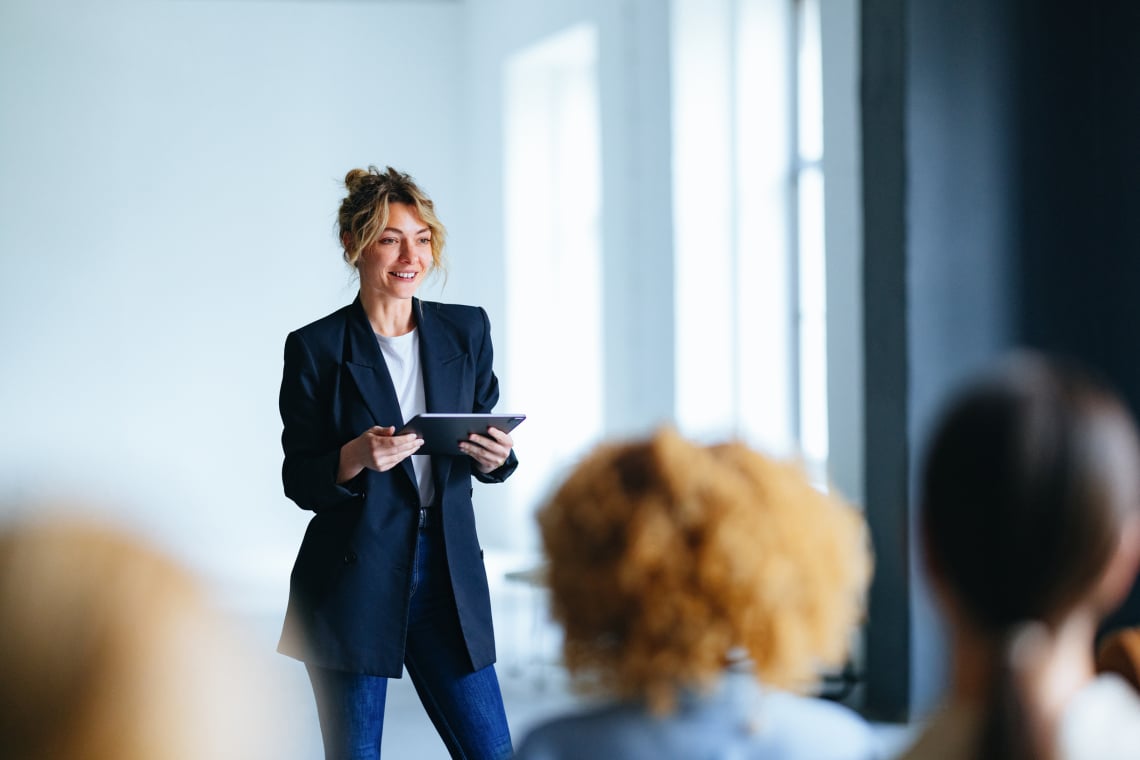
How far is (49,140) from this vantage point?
8.03m

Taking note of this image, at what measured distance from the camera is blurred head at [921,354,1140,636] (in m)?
0.89

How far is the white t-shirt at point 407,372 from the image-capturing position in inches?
92.0

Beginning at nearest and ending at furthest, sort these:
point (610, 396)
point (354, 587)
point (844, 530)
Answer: point (844, 530), point (354, 587), point (610, 396)

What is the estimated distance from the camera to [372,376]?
7.48ft

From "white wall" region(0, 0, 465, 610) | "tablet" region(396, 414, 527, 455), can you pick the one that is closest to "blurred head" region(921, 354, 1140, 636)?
"tablet" region(396, 414, 527, 455)

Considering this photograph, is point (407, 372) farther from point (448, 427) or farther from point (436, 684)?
point (436, 684)

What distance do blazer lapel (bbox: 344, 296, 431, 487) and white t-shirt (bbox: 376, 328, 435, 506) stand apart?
25 millimetres

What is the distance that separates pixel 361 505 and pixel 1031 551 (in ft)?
4.94

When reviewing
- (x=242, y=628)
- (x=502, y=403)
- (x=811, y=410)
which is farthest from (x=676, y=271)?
(x=242, y=628)

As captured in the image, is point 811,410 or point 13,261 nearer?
point 811,410

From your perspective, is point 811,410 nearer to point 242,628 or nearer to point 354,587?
point 354,587

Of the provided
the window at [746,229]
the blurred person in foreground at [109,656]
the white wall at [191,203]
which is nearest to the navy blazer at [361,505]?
the blurred person in foreground at [109,656]

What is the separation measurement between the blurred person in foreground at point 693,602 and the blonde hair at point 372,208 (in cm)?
122

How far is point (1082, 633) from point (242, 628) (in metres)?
0.70
